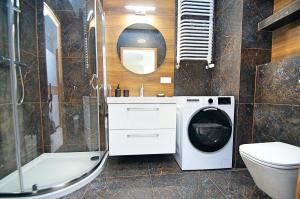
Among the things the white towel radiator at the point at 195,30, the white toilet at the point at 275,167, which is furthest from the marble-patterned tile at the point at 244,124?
the white towel radiator at the point at 195,30

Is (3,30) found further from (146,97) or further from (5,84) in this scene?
(146,97)

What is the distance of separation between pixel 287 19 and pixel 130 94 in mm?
1796

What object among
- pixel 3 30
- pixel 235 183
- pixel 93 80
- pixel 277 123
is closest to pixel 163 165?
pixel 235 183

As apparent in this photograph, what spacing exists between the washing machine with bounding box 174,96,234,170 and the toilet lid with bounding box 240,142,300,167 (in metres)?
0.47

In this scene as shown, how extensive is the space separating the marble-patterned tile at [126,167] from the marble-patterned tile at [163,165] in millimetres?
72

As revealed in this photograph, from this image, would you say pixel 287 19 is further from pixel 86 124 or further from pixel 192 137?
pixel 86 124

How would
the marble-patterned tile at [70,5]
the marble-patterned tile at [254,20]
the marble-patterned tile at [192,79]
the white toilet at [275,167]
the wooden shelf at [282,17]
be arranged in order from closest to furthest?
the white toilet at [275,167] → the wooden shelf at [282,17] → the marble-patterned tile at [254,20] → the marble-patterned tile at [70,5] → the marble-patterned tile at [192,79]

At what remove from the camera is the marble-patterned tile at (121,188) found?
1324 mm

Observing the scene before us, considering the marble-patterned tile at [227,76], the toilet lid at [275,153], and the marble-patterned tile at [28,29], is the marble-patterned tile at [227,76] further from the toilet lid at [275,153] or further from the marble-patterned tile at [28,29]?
the marble-patterned tile at [28,29]

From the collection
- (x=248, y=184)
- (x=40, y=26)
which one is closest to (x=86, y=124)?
(x=40, y=26)

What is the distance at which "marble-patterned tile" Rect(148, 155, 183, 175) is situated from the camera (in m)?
1.73

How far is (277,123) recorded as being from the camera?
1484 millimetres

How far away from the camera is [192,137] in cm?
167

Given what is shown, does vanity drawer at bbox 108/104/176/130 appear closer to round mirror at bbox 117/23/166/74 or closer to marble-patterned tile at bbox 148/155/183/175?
marble-patterned tile at bbox 148/155/183/175
